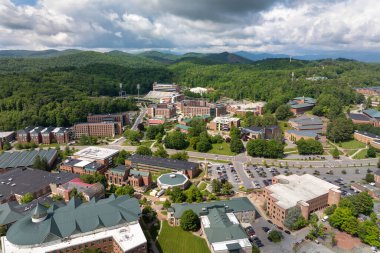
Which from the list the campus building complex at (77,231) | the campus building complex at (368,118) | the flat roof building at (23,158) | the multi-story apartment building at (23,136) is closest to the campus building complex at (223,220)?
the campus building complex at (77,231)

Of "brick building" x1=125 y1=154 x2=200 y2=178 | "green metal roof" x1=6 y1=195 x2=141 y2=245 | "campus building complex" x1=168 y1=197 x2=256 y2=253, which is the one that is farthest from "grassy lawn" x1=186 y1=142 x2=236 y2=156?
"green metal roof" x1=6 y1=195 x2=141 y2=245

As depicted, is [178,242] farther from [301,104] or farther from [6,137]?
[301,104]

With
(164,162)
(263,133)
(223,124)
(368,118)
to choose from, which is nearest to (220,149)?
(263,133)

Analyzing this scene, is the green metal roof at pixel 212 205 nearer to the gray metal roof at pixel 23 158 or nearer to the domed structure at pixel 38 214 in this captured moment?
the domed structure at pixel 38 214

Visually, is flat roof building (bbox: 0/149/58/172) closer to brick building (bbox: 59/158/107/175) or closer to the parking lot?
brick building (bbox: 59/158/107/175)

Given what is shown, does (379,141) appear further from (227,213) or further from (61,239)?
(61,239)
